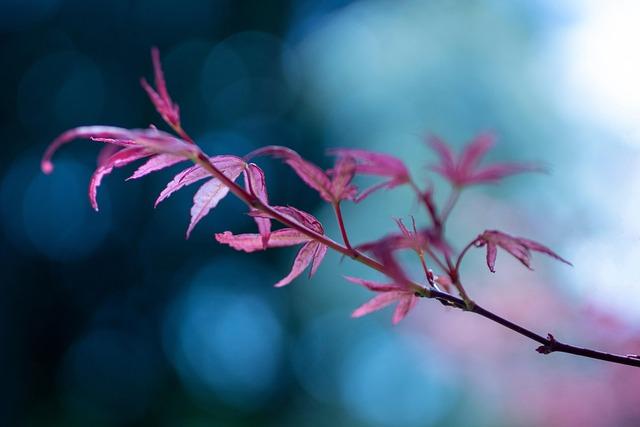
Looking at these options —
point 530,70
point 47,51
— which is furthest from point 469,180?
point 47,51

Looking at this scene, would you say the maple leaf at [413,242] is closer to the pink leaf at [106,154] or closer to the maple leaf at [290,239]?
the maple leaf at [290,239]

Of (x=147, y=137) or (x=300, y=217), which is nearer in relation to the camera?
(x=147, y=137)

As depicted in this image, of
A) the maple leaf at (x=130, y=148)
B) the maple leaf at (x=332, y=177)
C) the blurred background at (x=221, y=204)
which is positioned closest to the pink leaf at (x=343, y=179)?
the maple leaf at (x=332, y=177)

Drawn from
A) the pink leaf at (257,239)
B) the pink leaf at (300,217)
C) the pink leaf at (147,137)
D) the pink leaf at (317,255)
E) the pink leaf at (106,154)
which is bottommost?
the pink leaf at (317,255)

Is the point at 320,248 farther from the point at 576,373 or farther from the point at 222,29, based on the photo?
the point at 222,29

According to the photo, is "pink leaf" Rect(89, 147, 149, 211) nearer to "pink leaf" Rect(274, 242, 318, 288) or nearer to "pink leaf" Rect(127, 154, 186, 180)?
"pink leaf" Rect(127, 154, 186, 180)

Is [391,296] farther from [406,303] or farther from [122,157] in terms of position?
[122,157]

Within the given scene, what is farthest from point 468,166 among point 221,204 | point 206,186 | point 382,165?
point 221,204
